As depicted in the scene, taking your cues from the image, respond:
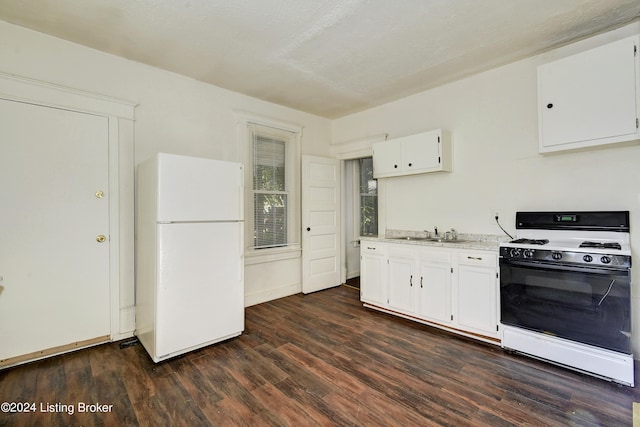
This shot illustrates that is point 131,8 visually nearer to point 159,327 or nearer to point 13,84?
point 13,84

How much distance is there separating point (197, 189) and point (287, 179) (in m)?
1.89

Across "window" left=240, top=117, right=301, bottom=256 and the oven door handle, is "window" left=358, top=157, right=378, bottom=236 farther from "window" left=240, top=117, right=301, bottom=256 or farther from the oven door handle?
the oven door handle

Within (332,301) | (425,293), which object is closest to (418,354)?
(425,293)

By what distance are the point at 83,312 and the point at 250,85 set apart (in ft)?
9.63

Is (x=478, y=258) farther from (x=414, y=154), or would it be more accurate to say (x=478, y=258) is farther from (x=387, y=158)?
(x=387, y=158)

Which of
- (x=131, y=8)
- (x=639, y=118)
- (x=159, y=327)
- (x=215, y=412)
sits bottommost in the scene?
(x=215, y=412)

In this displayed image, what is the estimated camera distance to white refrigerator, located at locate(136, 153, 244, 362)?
97.4 inches

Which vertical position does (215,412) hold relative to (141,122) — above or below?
below

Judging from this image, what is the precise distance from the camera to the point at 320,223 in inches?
180

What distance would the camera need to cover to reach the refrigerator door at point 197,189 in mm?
2467

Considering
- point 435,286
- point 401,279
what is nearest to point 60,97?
point 401,279

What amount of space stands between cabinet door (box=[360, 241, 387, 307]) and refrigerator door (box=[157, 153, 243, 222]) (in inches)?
66.9

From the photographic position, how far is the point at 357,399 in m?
1.99

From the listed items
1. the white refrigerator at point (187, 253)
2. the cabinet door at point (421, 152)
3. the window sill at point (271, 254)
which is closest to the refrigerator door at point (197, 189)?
the white refrigerator at point (187, 253)
